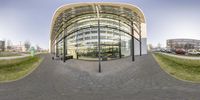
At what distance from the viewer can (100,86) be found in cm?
1289

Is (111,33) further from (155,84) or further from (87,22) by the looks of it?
(155,84)

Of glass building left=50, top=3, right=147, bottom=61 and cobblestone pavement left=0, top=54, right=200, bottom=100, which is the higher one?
glass building left=50, top=3, right=147, bottom=61

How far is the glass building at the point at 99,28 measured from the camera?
2175 centimetres

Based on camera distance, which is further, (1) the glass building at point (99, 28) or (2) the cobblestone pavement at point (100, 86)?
(1) the glass building at point (99, 28)

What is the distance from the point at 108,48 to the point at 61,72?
11887 millimetres

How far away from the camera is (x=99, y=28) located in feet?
64.8

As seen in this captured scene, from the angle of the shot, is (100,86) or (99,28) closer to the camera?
(100,86)

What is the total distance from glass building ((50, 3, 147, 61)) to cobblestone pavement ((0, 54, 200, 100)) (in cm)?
461

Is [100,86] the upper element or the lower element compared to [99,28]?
lower

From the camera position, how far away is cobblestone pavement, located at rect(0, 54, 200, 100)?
998 cm

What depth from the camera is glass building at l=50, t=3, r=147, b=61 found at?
21750mm

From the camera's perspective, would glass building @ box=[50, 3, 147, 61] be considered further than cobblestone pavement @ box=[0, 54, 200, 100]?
Yes

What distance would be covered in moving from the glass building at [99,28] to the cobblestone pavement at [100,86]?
182 inches

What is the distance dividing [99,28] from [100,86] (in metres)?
8.37
